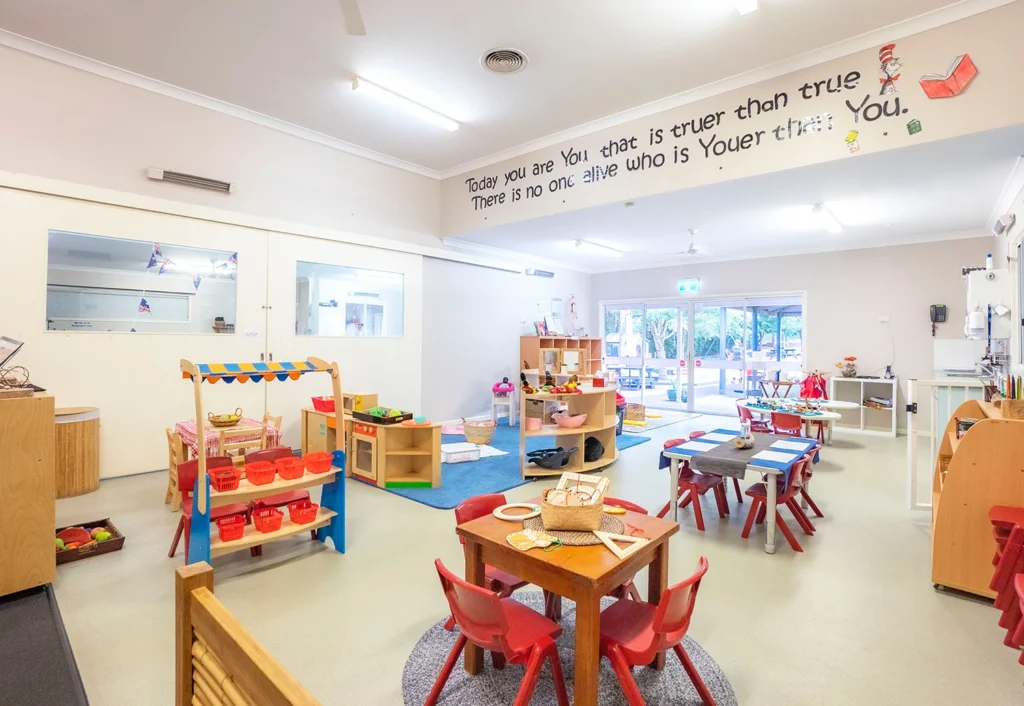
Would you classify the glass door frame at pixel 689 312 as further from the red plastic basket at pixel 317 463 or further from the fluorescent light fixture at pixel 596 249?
the red plastic basket at pixel 317 463

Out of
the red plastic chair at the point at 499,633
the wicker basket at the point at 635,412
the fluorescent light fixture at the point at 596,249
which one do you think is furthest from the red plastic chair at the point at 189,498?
the wicker basket at the point at 635,412

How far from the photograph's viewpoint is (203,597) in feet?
3.49

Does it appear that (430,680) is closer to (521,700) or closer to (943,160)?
(521,700)

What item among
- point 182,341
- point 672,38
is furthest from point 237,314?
point 672,38

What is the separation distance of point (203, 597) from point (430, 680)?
1.49 meters

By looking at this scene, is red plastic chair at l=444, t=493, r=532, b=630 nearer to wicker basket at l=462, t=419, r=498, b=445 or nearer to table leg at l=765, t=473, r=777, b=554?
table leg at l=765, t=473, r=777, b=554

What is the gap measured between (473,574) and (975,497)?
9.71 feet

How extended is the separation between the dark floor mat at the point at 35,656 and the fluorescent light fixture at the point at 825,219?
761 cm

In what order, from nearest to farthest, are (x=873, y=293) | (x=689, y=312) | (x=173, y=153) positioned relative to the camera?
(x=173, y=153), (x=873, y=293), (x=689, y=312)

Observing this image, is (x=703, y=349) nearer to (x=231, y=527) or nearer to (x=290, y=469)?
(x=290, y=469)

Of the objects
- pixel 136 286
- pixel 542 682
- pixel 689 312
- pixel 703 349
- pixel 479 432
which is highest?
pixel 689 312

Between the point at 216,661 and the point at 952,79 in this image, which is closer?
the point at 216,661

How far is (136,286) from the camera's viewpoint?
5.04 meters

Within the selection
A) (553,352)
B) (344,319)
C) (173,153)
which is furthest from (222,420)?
(553,352)
